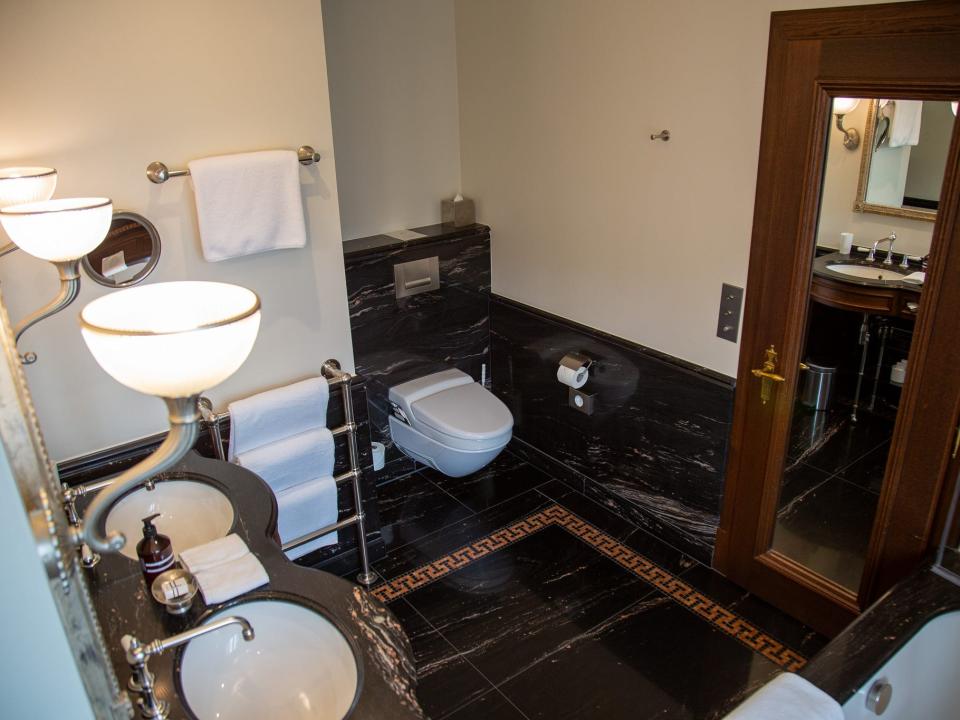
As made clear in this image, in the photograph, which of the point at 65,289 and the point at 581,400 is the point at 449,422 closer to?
the point at 581,400

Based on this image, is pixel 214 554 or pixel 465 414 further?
pixel 465 414

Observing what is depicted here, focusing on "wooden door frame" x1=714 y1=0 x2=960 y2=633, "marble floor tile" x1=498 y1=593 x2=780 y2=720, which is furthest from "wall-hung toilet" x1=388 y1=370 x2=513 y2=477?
"wooden door frame" x1=714 y1=0 x2=960 y2=633

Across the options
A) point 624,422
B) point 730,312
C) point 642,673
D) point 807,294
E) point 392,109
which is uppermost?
point 392,109

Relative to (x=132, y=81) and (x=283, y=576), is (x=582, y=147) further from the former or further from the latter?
(x=283, y=576)

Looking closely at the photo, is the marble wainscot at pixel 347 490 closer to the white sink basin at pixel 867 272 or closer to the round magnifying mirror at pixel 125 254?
the round magnifying mirror at pixel 125 254

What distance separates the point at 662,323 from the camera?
292 cm

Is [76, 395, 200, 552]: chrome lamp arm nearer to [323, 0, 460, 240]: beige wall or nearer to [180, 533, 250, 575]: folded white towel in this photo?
[180, 533, 250, 575]: folded white towel

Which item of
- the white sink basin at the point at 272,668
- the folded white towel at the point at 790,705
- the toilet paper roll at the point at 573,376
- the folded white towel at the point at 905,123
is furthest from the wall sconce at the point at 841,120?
the white sink basin at the point at 272,668

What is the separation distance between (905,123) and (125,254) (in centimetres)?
224

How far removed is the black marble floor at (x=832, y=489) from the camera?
239 centimetres

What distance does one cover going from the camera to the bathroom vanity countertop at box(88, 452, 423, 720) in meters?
1.48

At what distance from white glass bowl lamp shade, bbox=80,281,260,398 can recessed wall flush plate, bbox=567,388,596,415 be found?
2.36 m

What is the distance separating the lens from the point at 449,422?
10.5 ft

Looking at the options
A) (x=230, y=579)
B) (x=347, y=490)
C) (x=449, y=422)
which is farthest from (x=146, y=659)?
(x=449, y=422)
